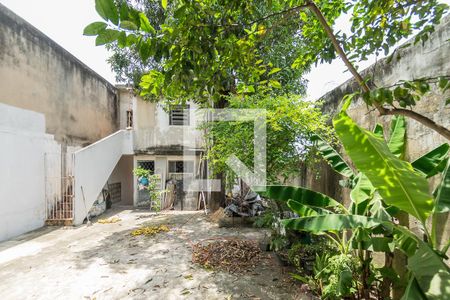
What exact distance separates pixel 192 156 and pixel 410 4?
891cm

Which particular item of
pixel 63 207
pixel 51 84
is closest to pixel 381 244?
pixel 63 207

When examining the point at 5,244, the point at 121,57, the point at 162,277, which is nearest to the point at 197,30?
the point at 162,277

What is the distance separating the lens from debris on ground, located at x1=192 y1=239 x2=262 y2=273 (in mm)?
4293

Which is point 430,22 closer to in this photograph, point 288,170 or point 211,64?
point 211,64

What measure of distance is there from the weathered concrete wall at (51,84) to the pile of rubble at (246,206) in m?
6.05

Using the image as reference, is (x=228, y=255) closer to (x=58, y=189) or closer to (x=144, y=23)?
(x=144, y=23)

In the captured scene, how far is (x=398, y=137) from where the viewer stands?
2.71 m

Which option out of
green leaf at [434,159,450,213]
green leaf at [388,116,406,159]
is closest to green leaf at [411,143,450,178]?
green leaf at [388,116,406,159]

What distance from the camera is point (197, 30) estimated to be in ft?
7.47

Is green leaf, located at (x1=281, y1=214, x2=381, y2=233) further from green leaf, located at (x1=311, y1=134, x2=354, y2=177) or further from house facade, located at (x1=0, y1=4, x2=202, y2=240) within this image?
house facade, located at (x1=0, y1=4, x2=202, y2=240)

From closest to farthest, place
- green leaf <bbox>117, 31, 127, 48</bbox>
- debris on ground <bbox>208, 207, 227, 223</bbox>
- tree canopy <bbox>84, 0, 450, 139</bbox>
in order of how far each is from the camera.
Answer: green leaf <bbox>117, 31, 127, 48</bbox>
tree canopy <bbox>84, 0, 450, 139</bbox>
debris on ground <bbox>208, 207, 227, 223</bbox>

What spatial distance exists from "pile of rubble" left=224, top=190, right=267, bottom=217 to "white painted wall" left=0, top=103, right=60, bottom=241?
208 inches

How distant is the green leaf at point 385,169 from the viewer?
173 cm

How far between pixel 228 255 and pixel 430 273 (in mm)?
3413
